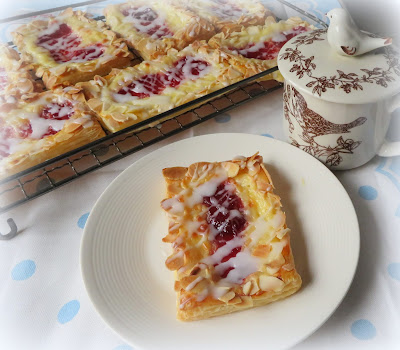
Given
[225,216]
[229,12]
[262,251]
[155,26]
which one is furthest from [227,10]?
[262,251]

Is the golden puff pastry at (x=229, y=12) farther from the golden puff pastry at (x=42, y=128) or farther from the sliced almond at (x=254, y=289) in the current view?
the sliced almond at (x=254, y=289)

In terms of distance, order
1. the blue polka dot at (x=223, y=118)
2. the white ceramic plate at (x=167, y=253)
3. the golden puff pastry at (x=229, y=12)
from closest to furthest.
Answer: the white ceramic plate at (x=167, y=253) < the blue polka dot at (x=223, y=118) < the golden puff pastry at (x=229, y=12)

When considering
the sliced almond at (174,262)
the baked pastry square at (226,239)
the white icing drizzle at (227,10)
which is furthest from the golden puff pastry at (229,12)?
the sliced almond at (174,262)

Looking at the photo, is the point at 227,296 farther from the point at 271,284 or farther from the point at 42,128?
the point at 42,128

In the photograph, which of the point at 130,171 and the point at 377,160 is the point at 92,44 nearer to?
the point at 130,171

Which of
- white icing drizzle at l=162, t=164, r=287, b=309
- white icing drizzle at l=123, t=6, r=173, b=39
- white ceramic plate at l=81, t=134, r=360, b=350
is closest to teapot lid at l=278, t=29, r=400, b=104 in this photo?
white ceramic plate at l=81, t=134, r=360, b=350

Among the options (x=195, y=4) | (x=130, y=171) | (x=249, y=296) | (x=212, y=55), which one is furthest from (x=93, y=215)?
(x=195, y=4)
